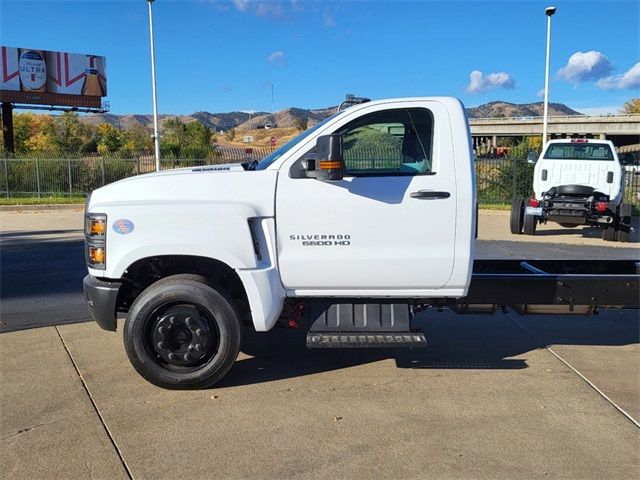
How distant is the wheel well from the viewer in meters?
4.57

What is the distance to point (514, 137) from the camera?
9975 cm

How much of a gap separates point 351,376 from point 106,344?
2.40m

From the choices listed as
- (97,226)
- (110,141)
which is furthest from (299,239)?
(110,141)

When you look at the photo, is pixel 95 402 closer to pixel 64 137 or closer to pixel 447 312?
pixel 447 312

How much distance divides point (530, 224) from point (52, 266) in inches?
405

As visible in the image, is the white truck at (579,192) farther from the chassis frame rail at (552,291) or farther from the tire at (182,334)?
the tire at (182,334)

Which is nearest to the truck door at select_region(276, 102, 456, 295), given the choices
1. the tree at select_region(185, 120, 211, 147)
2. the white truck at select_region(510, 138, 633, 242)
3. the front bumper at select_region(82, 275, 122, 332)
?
the front bumper at select_region(82, 275, 122, 332)

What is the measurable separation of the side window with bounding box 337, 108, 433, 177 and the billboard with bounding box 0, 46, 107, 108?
4102 cm

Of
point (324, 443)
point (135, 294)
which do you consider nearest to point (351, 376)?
point (324, 443)

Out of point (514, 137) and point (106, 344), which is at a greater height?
point (514, 137)

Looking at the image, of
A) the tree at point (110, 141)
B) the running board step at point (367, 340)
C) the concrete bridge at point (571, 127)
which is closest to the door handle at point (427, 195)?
the running board step at point (367, 340)

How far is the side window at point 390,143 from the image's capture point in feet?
14.8

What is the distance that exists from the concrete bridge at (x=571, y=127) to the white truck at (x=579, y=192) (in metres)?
63.0

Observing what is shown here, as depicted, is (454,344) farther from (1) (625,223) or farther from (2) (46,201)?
(2) (46,201)
